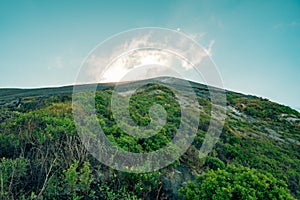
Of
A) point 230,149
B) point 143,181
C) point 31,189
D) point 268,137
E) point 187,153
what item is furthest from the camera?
point 268,137

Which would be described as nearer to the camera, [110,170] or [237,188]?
[237,188]

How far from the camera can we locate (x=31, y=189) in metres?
5.37

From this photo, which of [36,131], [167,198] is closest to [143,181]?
[167,198]

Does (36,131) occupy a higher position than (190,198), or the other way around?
(36,131)

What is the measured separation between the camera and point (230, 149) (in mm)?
11102

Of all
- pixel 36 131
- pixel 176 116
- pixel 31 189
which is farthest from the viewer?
pixel 176 116

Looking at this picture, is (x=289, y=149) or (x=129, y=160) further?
(x=289, y=149)

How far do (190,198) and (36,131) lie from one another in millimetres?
4513

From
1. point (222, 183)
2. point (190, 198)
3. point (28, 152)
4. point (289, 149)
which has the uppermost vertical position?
point (28, 152)

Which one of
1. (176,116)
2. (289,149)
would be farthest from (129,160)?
(289,149)

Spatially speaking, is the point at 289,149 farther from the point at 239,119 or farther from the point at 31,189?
the point at 31,189

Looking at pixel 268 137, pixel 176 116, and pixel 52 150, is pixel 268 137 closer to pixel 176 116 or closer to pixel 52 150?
pixel 176 116

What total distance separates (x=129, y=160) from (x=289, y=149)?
1179cm

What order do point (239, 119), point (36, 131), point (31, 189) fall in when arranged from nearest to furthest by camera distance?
point (31, 189)
point (36, 131)
point (239, 119)
